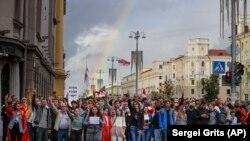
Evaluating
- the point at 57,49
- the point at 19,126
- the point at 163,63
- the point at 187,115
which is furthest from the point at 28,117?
the point at 163,63

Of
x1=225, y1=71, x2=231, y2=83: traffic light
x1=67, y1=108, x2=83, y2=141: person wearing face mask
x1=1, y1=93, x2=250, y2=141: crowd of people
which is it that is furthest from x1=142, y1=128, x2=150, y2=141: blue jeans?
x1=225, y1=71, x2=231, y2=83: traffic light

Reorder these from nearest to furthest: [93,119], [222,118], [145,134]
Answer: [93,119], [145,134], [222,118]

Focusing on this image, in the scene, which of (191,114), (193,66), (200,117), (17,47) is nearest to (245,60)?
(193,66)

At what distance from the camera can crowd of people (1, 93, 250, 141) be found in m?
19.0

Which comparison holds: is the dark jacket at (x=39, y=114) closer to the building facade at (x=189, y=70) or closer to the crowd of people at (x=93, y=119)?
the crowd of people at (x=93, y=119)

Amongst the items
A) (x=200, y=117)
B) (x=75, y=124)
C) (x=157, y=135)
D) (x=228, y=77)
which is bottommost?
(x=157, y=135)

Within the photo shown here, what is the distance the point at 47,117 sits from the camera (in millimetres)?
19344

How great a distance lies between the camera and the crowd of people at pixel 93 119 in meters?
19.0

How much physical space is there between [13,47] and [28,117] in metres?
7.92

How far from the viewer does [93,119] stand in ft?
62.0

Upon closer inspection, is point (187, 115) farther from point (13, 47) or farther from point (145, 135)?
point (13, 47)

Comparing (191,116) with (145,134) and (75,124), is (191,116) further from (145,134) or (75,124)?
(75,124)

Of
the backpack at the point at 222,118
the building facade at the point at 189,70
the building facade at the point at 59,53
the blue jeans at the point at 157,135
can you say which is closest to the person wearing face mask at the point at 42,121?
the blue jeans at the point at 157,135

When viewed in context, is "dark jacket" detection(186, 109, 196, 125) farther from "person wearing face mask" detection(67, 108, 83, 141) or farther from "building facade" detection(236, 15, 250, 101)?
"building facade" detection(236, 15, 250, 101)
